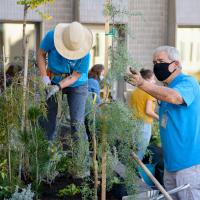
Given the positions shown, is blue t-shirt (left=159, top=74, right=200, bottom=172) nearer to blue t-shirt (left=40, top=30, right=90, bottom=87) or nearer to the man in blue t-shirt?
the man in blue t-shirt

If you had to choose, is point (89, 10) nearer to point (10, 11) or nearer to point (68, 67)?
point (10, 11)

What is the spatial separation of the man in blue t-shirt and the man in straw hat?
1302 millimetres

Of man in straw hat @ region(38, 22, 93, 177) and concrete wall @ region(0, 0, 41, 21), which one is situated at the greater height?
concrete wall @ region(0, 0, 41, 21)

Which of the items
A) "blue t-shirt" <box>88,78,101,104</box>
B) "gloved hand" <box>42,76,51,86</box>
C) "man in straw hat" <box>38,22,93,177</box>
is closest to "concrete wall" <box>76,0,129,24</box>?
"blue t-shirt" <box>88,78,101,104</box>

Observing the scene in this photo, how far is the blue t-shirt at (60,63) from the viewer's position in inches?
225

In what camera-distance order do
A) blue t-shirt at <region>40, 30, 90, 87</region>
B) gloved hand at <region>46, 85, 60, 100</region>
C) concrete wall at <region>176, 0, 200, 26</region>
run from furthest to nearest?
1. concrete wall at <region>176, 0, 200, 26</region>
2. blue t-shirt at <region>40, 30, 90, 87</region>
3. gloved hand at <region>46, 85, 60, 100</region>

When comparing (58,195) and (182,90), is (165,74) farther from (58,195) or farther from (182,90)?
(58,195)

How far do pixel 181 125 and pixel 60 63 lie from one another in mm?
1953

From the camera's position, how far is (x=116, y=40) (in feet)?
13.5

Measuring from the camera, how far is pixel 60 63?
19.0 ft

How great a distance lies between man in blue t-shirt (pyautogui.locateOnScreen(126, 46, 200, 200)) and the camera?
420cm

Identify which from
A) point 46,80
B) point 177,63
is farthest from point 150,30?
point 177,63

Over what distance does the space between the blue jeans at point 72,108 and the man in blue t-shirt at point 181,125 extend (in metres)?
1.56

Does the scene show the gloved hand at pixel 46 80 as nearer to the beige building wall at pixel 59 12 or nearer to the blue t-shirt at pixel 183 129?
the blue t-shirt at pixel 183 129
